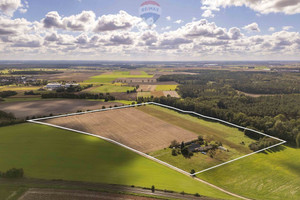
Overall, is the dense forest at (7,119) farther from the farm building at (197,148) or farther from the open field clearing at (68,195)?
the farm building at (197,148)

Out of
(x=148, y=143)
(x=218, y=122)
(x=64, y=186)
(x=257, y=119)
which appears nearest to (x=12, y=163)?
(x=64, y=186)

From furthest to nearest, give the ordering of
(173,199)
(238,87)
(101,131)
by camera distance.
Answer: (238,87), (101,131), (173,199)

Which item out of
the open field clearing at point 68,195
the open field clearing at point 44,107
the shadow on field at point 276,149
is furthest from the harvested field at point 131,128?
the shadow on field at point 276,149

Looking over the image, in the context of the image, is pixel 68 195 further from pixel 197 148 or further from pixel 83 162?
pixel 197 148

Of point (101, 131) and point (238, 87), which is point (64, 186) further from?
point (238, 87)

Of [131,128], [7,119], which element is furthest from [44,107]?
[131,128]

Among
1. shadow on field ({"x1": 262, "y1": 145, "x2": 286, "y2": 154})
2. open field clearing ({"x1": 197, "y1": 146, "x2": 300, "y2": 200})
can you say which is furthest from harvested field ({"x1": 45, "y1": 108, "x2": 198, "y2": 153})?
shadow on field ({"x1": 262, "y1": 145, "x2": 286, "y2": 154})

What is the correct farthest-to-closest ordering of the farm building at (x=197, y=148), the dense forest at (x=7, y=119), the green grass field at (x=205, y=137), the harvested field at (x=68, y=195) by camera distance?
the dense forest at (x=7, y=119)
the farm building at (x=197, y=148)
the green grass field at (x=205, y=137)
the harvested field at (x=68, y=195)
